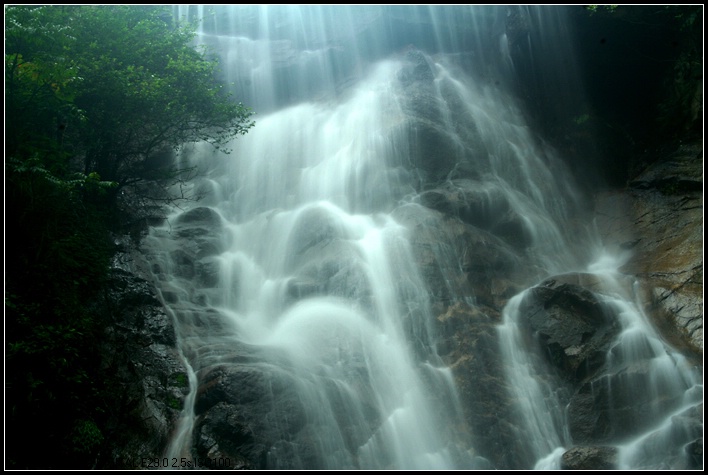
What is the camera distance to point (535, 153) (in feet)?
59.9

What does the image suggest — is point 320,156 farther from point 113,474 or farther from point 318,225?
point 113,474

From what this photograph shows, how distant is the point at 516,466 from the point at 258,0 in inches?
887

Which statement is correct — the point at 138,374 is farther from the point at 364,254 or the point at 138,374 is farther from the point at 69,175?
the point at 364,254

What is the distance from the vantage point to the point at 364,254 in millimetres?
12844

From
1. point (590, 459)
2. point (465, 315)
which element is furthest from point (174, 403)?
point (590, 459)

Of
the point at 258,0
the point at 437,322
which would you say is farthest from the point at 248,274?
the point at 258,0

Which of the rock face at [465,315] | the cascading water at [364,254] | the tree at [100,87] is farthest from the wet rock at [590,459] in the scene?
the tree at [100,87]

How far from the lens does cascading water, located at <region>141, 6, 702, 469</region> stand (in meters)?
8.79

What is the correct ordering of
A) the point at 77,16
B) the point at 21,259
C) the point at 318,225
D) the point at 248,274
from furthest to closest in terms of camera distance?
the point at 318,225 < the point at 248,274 < the point at 77,16 < the point at 21,259

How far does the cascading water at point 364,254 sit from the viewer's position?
8.79 metres

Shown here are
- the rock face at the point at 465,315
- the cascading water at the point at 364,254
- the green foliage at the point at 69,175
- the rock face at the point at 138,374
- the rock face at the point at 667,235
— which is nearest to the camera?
the green foliage at the point at 69,175

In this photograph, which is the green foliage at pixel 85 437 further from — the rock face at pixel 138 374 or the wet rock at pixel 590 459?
the wet rock at pixel 590 459

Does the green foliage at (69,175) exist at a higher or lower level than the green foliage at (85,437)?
higher

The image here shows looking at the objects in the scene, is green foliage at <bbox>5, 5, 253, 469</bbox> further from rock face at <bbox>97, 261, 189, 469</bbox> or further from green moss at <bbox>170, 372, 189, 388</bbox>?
green moss at <bbox>170, 372, 189, 388</bbox>
